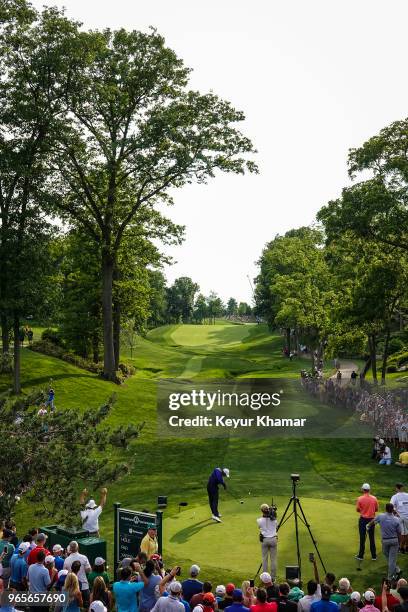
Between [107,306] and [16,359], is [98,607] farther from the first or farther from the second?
[107,306]

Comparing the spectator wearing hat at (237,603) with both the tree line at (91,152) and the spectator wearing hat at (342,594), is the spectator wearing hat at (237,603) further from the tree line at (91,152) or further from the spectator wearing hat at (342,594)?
the tree line at (91,152)

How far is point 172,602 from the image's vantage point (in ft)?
34.4

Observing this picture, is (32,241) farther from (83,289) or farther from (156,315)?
(156,315)

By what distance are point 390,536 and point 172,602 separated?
623 cm

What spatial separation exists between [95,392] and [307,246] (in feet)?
138

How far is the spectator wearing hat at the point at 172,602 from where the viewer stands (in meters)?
10.4

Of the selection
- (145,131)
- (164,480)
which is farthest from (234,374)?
(164,480)

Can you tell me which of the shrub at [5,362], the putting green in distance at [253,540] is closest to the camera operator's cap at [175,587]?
the putting green in distance at [253,540]

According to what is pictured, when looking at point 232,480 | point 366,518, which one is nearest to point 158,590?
point 366,518

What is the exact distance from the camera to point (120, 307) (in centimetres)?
5681

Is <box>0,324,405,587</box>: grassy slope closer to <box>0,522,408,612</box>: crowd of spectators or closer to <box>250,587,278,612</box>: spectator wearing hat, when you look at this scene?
<box>0,522,408,612</box>: crowd of spectators

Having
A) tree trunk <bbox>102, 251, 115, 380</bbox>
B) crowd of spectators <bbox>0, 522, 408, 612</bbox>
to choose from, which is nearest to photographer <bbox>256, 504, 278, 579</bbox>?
crowd of spectators <bbox>0, 522, 408, 612</bbox>

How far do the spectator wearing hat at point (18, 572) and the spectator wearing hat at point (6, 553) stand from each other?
0.40 feet

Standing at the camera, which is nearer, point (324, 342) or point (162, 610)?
point (162, 610)
